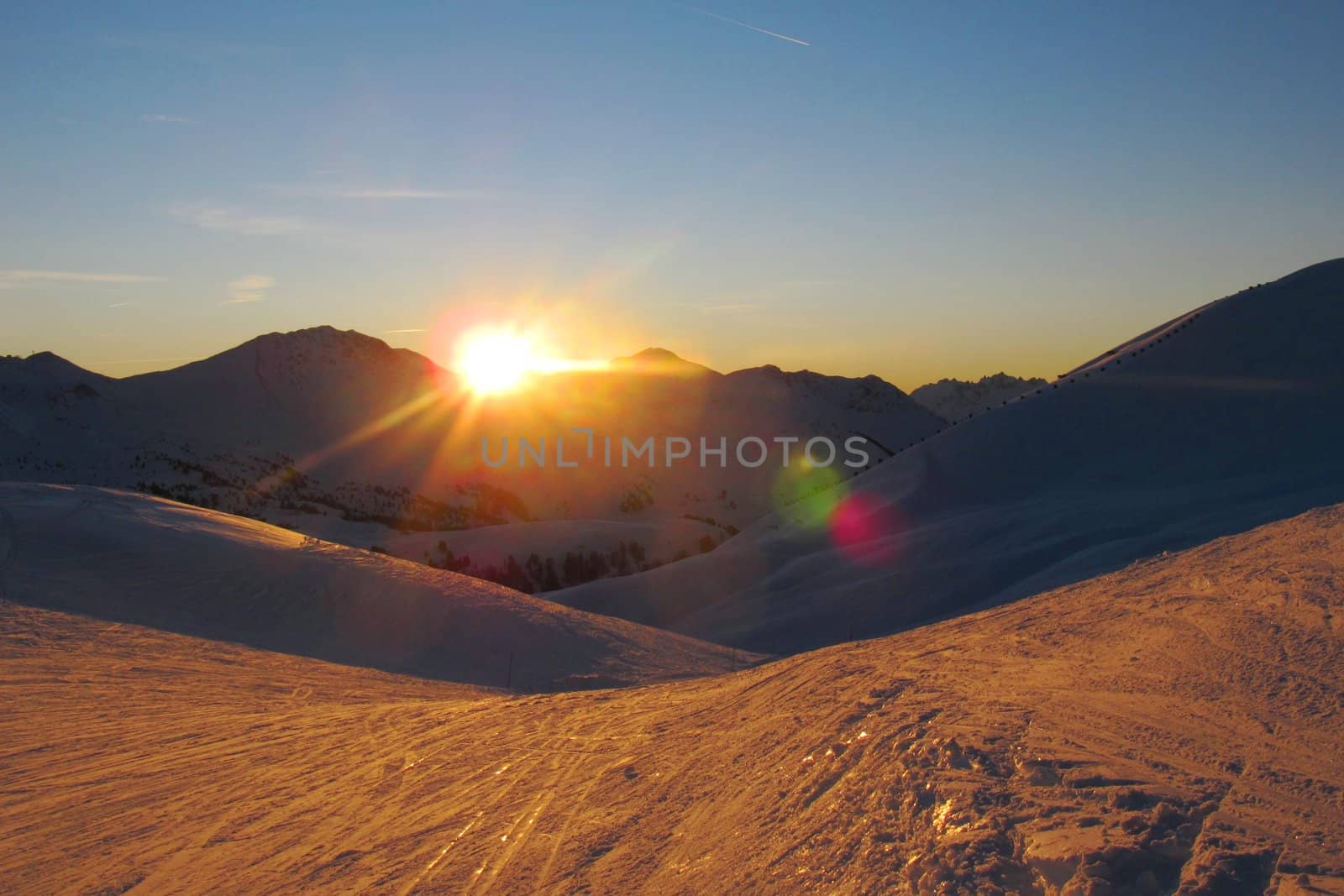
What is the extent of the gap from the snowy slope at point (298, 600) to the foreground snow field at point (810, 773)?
4271 millimetres

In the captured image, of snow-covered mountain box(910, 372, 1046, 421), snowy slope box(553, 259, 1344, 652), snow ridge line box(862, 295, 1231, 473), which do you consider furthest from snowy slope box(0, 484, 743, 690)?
snow-covered mountain box(910, 372, 1046, 421)

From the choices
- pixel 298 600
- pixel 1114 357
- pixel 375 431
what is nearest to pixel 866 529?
pixel 1114 357

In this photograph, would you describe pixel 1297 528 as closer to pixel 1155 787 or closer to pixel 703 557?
pixel 1155 787

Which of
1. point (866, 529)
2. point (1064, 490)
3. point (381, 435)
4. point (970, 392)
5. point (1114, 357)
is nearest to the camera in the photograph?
point (1064, 490)

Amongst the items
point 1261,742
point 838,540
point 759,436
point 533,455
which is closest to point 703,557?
point 838,540

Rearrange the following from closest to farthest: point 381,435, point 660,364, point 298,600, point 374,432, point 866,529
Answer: point 298,600
point 866,529
point 381,435
point 374,432
point 660,364

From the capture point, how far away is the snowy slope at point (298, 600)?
538 inches

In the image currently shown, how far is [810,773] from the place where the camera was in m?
5.64

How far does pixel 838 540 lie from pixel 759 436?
49.4 m

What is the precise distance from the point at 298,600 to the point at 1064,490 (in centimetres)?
1881

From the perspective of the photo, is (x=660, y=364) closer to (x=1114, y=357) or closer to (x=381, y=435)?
(x=381, y=435)

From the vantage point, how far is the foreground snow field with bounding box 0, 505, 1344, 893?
14.1 ft

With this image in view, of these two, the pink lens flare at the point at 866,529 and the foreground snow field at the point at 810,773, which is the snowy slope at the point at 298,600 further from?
the pink lens flare at the point at 866,529

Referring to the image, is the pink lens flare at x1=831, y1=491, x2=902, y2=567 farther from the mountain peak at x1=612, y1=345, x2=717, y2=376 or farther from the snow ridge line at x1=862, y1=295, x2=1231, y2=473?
the mountain peak at x1=612, y1=345, x2=717, y2=376
